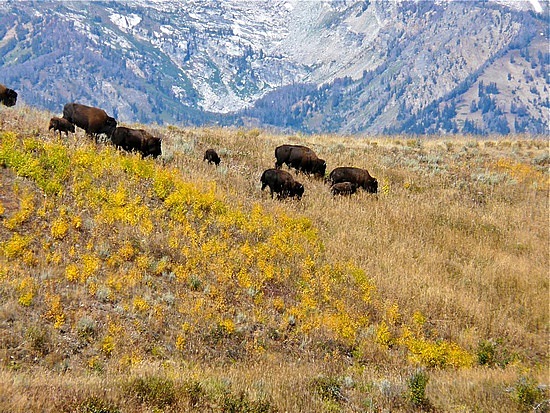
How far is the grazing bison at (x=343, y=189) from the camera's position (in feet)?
62.1

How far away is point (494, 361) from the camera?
11.2 meters

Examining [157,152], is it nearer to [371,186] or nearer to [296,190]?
[296,190]

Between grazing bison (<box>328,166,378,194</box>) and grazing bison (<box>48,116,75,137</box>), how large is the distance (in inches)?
386

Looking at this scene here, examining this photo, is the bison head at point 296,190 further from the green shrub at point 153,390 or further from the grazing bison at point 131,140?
the green shrub at point 153,390

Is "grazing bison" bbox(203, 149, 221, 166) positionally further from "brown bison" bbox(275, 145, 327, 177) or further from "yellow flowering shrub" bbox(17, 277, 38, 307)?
"yellow flowering shrub" bbox(17, 277, 38, 307)

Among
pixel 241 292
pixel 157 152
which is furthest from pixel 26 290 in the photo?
pixel 157 152

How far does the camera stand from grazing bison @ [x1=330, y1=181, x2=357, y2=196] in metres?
18.9

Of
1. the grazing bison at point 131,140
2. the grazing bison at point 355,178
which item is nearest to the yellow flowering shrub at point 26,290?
the grazing bison at point 131,140

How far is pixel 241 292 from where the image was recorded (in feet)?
38.0

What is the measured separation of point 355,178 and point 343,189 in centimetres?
143

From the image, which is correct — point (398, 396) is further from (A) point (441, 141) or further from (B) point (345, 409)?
(A) point (441, 141)

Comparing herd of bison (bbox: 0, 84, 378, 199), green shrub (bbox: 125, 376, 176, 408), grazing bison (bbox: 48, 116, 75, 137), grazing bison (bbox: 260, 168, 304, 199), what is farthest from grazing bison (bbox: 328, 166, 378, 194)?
green shrub (bbox: 125, 376, 176, 408)

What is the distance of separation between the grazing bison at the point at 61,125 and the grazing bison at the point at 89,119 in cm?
36

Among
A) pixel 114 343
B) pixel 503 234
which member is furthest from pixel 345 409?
pixel 503 234
